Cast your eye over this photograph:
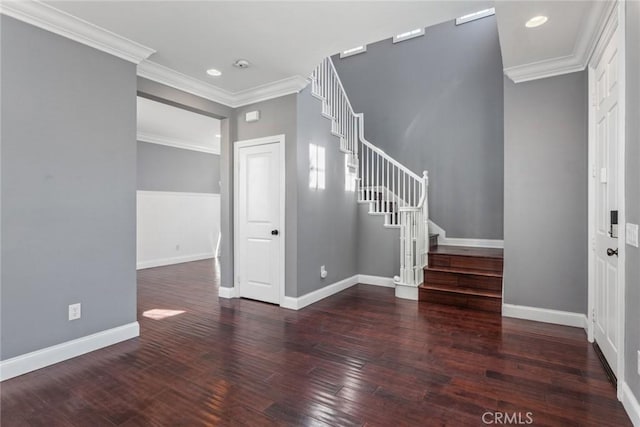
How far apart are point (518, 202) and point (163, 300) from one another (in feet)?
14.9

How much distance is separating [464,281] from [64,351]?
4.18m

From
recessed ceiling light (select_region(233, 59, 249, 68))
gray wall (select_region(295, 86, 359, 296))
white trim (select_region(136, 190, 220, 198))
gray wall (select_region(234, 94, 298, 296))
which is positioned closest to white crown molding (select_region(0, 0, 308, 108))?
gray wall (select_region(234, 94, 298, 296))

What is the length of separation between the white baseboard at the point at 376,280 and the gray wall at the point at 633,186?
319cm

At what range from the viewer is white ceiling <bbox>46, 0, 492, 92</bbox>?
97.5 inches

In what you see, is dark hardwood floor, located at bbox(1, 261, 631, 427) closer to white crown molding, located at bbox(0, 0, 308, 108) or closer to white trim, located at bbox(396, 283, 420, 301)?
white trim, located at bbox(396, 283, 420, 301)

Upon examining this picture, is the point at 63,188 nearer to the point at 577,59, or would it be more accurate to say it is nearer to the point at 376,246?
the point at 376,246

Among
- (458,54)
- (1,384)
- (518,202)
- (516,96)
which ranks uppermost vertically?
(458,54)

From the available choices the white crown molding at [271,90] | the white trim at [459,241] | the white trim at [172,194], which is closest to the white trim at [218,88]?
the white crown molding at [271,90]

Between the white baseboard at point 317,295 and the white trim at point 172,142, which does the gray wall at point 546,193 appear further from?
the white trim at point 172,142

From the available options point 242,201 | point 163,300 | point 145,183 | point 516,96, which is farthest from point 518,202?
point 145,183

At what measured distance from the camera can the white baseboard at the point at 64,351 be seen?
2367 mm

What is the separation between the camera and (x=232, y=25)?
2752mm

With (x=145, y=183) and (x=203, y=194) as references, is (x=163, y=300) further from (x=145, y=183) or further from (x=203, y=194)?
(x=203, y=194)

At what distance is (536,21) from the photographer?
8.50ft
